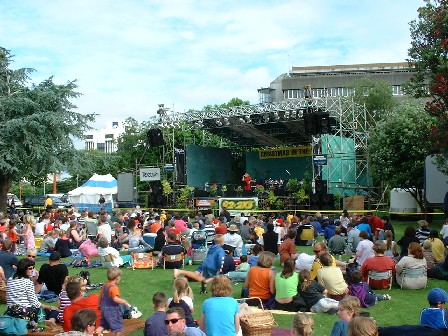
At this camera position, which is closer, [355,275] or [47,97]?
[355,275]

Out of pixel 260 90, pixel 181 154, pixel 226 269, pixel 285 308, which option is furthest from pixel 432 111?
pixel 260 90

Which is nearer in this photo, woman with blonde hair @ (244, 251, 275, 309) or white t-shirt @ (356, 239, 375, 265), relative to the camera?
woman with blonde hair @ (244, 251, 275, 309)

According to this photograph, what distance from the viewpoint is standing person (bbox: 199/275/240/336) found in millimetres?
5941

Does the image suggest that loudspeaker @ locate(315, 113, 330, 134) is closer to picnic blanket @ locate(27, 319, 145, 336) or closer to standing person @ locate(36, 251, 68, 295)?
standing person @ locate(36, 251, 68, 295)

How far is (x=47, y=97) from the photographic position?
2761 cm

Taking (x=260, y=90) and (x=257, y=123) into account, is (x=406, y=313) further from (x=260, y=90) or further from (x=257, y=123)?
(x=260, y=90)

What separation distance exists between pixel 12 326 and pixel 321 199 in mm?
21925

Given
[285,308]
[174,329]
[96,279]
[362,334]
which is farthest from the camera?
[96,279]

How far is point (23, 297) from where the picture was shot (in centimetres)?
805

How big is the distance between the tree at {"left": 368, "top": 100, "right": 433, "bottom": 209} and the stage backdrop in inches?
472

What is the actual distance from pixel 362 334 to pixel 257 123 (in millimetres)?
28061

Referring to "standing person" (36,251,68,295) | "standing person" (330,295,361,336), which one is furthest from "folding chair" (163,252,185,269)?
"standing person" (330,295,361,336)

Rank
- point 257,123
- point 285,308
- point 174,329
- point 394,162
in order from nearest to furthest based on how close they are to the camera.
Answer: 1. point 174,329
2. point 285,308
3. point 394,162
4. point 257,123

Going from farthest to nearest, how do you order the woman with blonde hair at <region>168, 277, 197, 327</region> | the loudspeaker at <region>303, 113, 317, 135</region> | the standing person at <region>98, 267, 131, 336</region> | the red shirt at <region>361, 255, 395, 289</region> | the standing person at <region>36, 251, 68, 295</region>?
the loudspeaker at <region>303, 113, 317, 135</region> → the red shirt at <region>361, 255, 395, 289</region> → the standing person at <region>36, 251, 68, 295</region> → the standing person at <region>98, 267, 131, 336</region> → the woman with blonde hair at <region>168, 277, 197, 327</region>
